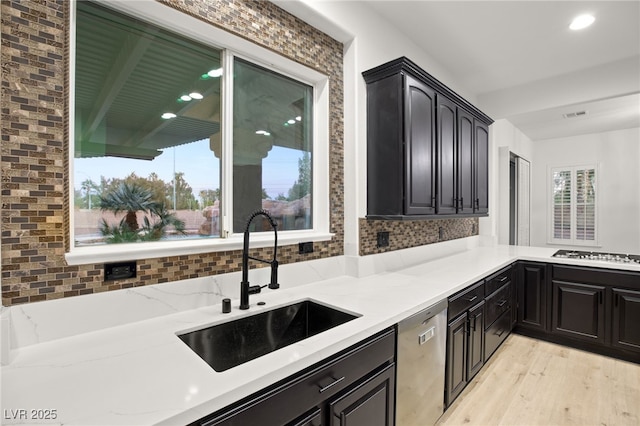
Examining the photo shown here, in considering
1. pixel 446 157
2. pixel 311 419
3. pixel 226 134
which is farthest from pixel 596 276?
pixel 226 134

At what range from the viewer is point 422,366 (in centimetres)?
165

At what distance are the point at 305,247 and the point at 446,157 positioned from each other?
59.3 inches

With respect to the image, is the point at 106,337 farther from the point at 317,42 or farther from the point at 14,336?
the point at 317,42

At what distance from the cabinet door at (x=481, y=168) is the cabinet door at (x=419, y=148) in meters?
0.97

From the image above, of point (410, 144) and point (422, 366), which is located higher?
point (410, 144)

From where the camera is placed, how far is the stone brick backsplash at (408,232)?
2.29 m

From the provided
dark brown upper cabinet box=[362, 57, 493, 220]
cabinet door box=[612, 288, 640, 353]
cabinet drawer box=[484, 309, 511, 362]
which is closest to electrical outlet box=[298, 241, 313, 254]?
dark brown upper cabinet box=[362, 57, 493, 220]

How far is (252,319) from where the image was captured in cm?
146

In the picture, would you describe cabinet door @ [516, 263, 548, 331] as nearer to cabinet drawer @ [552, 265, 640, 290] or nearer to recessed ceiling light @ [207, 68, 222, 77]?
cabinet drawer @ [552, 265, 640, 290]

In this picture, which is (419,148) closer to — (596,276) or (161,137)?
(161,137)

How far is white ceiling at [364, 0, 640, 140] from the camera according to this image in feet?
7.93

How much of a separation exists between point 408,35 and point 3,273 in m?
3.18

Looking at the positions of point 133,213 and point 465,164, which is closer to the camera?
point 133,213

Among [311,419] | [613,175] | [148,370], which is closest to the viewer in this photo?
[148,370]
